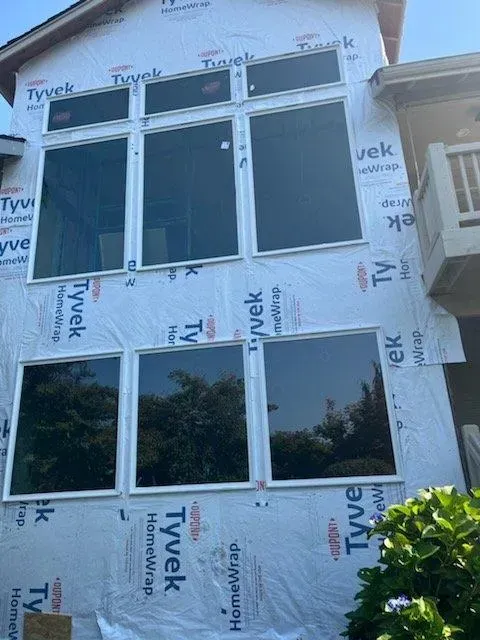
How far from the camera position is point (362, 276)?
6559 millimetres

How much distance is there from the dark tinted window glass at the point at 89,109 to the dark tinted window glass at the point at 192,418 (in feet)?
12.5

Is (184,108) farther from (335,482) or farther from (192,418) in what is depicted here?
(335,482)

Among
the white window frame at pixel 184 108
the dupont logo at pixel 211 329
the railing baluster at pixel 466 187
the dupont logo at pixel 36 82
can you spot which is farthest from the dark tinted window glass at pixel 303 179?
the dupont logo at pixel 36 82

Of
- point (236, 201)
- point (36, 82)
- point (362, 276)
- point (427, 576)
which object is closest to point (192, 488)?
point (427, 576)

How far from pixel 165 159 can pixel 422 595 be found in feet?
19.9

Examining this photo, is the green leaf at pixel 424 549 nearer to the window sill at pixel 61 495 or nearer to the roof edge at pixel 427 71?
the window sill at pixel 61 495

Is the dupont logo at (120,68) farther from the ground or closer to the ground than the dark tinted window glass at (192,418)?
farther from the ground

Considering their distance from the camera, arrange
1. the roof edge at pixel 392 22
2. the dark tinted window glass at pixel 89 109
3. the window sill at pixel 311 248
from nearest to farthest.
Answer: the window sill at pixel 311 248, the roof edge at pixel 392 22, the dark tinted window glass at pixel 89 109

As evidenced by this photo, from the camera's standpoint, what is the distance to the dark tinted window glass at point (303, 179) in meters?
6.94

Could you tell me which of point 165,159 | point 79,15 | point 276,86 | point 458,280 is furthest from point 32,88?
point 458,280

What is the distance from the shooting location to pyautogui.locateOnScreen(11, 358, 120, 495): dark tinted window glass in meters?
6.34

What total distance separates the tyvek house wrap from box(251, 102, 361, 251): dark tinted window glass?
0.64 ft

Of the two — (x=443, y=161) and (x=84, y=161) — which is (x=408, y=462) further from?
(x=84, y=161)

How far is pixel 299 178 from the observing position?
721 centimetres
